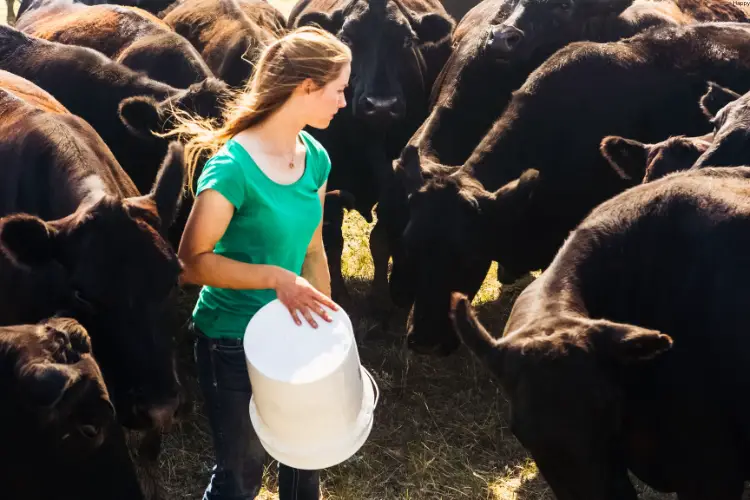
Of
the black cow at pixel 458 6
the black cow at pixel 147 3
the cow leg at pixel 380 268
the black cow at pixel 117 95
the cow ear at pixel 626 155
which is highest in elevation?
the cow ear at pixel 626 155

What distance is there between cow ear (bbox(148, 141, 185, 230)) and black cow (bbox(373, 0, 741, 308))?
1815mm

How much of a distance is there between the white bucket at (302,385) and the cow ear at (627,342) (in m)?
0.94

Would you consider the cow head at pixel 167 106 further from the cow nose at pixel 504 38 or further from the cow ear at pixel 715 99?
the cow ear at pixel 715 99

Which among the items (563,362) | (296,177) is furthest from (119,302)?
(563,362)

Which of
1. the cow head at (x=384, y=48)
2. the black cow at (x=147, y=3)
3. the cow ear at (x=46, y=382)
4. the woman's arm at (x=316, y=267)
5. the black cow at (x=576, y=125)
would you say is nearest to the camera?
the cow ear at (x=46, y=382)

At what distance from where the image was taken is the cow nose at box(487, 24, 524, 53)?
6352 mm

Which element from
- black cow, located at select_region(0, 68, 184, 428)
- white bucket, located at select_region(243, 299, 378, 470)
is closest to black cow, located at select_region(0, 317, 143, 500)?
black cow, located at select_region(0, 68, 184, 428)

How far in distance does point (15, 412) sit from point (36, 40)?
5013mm

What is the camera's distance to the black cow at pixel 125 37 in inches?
281

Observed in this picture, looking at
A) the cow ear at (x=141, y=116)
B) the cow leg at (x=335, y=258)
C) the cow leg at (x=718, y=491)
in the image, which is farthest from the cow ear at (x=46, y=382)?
the cow leg at (x=335, y=258)

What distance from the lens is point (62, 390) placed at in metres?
2.85

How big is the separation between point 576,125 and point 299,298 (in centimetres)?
330

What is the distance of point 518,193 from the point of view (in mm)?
4953

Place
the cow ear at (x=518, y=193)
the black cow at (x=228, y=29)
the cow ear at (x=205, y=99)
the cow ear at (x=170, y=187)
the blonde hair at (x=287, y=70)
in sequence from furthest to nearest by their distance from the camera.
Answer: the black cow at (x=228, y=29) → the cow ear at (x=205, y=99) → the cow ear at (x=518, y=193) → the cow ear at (x=170, y=187) → the blonde hair at (x=287, y=70)
